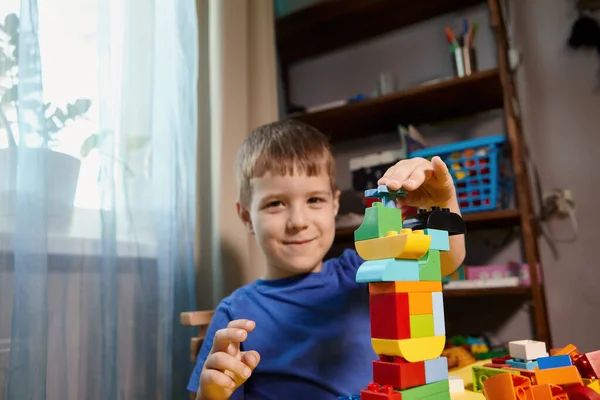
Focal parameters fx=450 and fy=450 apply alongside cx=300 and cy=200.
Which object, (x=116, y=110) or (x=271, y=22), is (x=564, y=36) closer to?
(x=271, y=22)

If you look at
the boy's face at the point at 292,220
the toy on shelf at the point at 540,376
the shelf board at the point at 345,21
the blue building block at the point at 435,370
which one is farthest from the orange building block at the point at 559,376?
the shelf board at the point at 345,21

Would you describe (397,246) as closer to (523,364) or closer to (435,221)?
(435,221)

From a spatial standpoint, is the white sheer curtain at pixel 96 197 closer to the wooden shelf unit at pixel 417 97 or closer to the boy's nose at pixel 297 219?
the boy's nose at pixel 297 219

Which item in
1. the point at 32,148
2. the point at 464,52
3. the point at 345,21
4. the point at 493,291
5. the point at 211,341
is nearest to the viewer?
the point at 32,148

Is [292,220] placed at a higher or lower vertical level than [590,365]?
higher

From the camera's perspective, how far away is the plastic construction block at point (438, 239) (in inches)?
18.3

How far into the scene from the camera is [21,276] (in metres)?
0.63

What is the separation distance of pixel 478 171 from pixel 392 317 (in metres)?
0.86

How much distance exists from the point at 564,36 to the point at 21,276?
1.48 metres

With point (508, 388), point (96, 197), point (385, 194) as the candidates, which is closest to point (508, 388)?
point (508, 388)

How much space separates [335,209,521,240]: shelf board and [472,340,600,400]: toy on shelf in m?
0.64

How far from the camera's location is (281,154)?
84 cm

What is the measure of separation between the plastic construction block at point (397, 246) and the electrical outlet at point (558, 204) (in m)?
1.02

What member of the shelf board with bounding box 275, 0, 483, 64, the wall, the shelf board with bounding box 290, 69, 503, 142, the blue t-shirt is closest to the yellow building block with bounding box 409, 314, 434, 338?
the blue t-shirt
